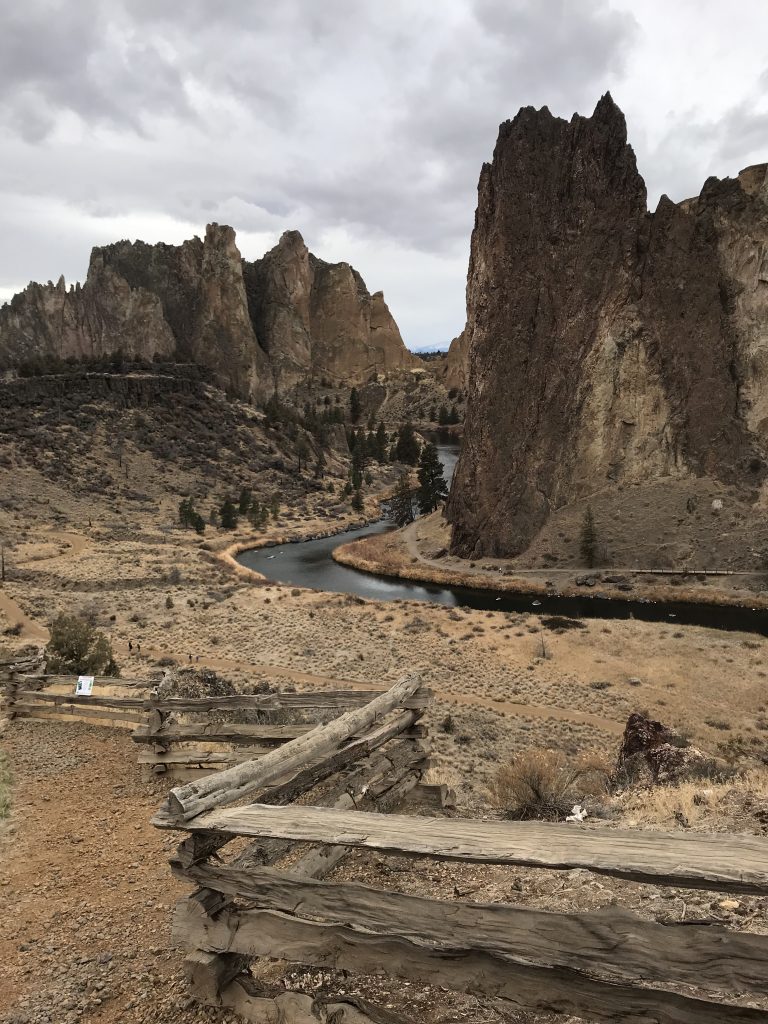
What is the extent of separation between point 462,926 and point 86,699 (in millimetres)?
10130

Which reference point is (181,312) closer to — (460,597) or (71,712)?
(460,597)

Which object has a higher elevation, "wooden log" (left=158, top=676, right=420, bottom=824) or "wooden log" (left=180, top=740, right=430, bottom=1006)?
"wooden log" (left=158, top=676, right=420, bottom=824)

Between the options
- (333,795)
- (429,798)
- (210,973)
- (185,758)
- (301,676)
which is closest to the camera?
(210,973)

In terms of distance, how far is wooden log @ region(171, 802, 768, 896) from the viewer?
303 cm

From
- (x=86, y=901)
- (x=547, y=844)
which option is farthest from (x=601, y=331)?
(x=547, y=844)

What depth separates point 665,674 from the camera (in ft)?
87.5

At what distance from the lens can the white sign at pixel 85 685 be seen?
1155cm

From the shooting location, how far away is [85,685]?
A: 11.6m

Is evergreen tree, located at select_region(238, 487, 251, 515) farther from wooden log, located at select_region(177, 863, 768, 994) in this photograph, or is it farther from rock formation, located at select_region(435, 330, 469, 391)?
rock formation, located at select_region(435, 330, 469, 391)

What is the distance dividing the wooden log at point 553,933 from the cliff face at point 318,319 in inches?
6106

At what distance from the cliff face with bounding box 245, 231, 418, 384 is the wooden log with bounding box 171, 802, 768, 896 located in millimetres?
154870

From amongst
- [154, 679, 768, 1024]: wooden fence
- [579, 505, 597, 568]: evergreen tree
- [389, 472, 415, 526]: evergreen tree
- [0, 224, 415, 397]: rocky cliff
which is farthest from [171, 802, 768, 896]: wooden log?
[0, 224, 415, 397]: rocky cliff

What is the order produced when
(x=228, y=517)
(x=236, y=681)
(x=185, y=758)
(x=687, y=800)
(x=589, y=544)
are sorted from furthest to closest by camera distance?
1. (x=228, y=517)
2. (x=589, y=544)
3. (x=236, y=681)
4. (x=185, y=758)
5. (x=687, y=800)

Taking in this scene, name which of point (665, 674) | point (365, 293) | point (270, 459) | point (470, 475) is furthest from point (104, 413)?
point (365, 293)
